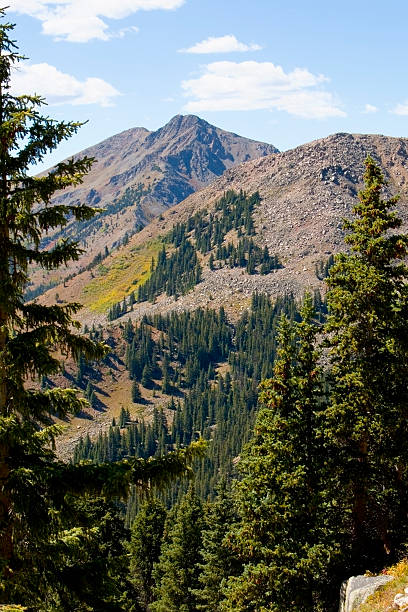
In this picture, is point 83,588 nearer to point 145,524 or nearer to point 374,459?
point 374,459

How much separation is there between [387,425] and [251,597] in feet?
31.2

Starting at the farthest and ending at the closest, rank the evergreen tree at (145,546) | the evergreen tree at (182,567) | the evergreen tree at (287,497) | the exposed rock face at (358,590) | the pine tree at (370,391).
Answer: the evergreen tree at (145,546)
the evergreen tree at (182,567)
the pine tree at (370,391)
the evergreen tree at (287,497)
the exposed rock face at (358,590)

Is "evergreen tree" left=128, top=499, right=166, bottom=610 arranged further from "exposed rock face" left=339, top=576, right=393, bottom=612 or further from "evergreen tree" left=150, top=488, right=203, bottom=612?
"exposed rock face" left=339, top=576, right=393, bottom=612

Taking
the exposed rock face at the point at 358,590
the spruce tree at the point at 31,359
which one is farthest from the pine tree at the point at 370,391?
the spruce tree at the point at 31,359

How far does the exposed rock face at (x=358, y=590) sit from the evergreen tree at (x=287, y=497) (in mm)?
1224

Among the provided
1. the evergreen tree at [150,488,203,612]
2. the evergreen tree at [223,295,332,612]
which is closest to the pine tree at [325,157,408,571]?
the evergreen tree at [223,295,332,612]

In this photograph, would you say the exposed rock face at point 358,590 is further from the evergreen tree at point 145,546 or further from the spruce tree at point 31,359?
the evergreen tree at point 145,546

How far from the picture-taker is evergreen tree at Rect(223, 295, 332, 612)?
21156 mm

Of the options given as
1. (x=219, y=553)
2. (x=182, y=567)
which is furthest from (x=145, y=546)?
(x=219, y=553)

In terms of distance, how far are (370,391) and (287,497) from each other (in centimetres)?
577

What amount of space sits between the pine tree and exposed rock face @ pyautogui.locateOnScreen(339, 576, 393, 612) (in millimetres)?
2528

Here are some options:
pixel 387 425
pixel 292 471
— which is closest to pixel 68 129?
pixel 292 471

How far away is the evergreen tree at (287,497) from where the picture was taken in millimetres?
21156

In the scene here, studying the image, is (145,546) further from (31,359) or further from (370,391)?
(31,359)
